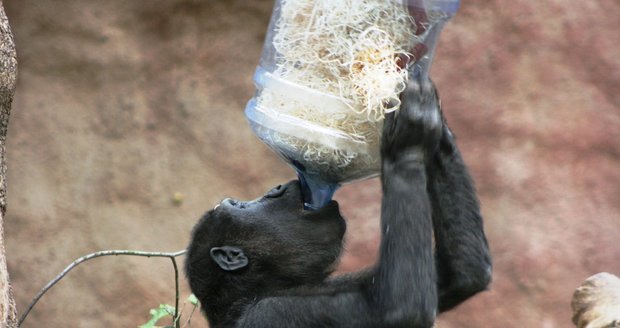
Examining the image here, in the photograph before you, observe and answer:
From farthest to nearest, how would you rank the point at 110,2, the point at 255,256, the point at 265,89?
1. the point at 110,2
2. the point at 255,256
3. the point at 265,89

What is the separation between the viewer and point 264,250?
353 centimetres

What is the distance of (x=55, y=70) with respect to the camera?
21.0ft

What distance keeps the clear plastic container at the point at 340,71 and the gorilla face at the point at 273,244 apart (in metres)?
0.56

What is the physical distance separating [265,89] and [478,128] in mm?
3745

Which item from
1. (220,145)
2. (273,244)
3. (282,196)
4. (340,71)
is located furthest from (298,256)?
(220,145)

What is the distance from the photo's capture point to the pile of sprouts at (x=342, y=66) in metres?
2.78

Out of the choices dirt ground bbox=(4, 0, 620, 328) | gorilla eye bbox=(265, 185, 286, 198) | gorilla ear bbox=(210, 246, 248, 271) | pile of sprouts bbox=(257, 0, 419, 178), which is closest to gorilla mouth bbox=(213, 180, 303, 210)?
gorilla eye bbox=(265, 185, 286, 198)

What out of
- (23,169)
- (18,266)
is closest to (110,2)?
(23,169)

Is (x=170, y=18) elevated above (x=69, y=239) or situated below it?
above

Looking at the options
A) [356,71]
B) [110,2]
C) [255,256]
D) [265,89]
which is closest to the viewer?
[356,71]

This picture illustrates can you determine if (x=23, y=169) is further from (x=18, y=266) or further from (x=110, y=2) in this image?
(x=110, y=2)

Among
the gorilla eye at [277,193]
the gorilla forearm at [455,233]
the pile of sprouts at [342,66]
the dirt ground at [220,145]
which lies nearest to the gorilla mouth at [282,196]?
the gorilla eye at [277,193]

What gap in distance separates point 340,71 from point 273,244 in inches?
37.9

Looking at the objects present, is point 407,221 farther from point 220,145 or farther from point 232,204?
point 220,145
